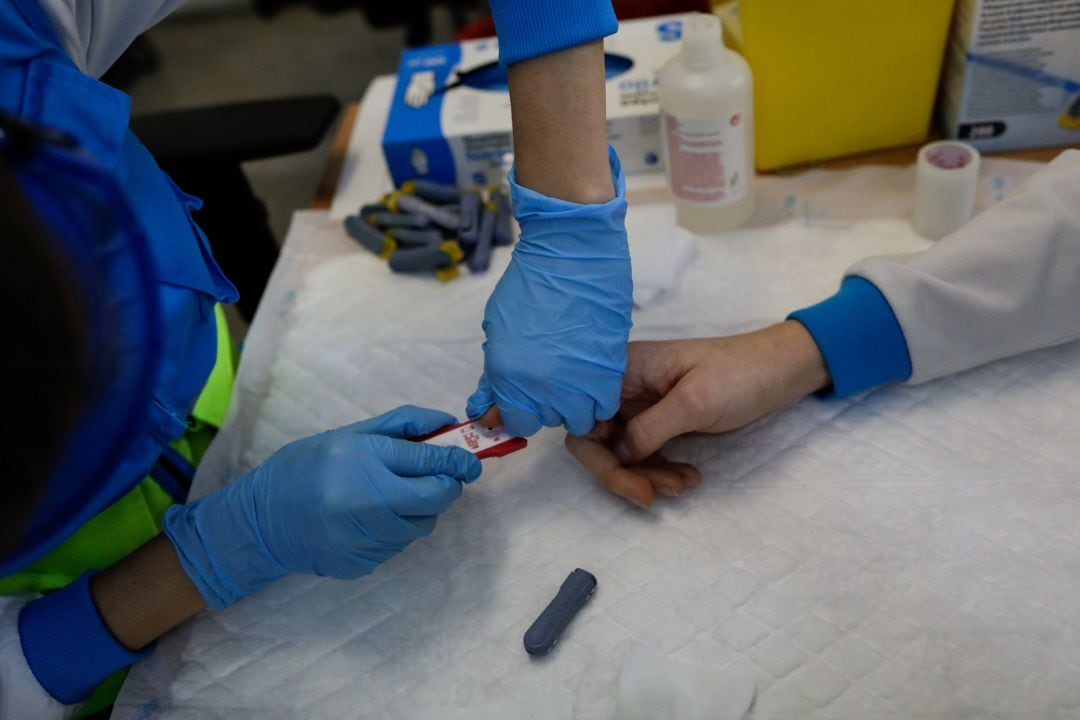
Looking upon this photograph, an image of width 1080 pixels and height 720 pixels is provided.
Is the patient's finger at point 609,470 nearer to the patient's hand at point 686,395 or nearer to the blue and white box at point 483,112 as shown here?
the patient's hand at point 686,395

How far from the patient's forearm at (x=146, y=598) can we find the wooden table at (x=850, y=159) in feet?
1.91

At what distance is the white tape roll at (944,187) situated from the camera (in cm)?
94

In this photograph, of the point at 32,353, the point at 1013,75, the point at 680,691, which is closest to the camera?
the point at 32,353

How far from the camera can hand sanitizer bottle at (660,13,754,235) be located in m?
0.94

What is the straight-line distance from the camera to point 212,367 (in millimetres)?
865

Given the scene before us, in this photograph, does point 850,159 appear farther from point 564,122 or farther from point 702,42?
point 564,122

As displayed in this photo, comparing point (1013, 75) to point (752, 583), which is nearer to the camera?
point (752, 583)

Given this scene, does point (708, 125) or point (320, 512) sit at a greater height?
point (708, 125)

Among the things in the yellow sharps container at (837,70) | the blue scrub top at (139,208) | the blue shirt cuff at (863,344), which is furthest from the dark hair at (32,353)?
the yellow sharps container at (837,70)

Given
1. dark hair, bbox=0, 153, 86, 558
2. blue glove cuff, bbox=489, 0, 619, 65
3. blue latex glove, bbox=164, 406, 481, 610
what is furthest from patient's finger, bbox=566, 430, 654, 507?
dark hair, bbox=0, 153, 86, 558

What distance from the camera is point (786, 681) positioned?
666 millimetres

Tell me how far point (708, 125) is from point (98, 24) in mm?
585

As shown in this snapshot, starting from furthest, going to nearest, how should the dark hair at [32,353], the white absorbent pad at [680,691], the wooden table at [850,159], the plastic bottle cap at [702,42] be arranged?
the wooden table at [850,159] → the plastic bottle cap at [702,42] → the white absorbent pad at [680,691] → the dark hair at [32,353]

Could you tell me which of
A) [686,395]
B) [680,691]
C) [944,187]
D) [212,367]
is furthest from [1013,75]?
[212,367]
